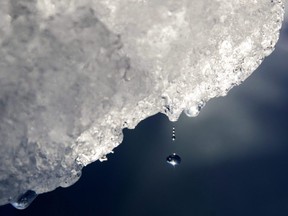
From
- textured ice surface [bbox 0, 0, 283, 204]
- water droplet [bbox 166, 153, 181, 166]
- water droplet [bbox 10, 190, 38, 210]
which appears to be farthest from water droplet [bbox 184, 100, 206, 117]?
water droplet [bbox 10, 190, 38, 210]

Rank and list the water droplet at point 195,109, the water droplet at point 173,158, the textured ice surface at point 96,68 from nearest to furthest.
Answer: the textured ice surface at point 96,68, the water droplet at point 195,109, the water droplet at point 173,158

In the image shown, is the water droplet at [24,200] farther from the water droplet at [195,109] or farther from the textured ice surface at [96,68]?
the water droplet at [195,109]

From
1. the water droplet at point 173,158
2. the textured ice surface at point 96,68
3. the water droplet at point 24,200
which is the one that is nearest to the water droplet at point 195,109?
the textured ice surface at point 96,68

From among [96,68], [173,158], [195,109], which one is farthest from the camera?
[173,158]

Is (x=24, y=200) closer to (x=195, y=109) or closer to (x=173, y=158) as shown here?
(x=173, y=158)

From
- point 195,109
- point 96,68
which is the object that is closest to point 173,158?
point 195,109

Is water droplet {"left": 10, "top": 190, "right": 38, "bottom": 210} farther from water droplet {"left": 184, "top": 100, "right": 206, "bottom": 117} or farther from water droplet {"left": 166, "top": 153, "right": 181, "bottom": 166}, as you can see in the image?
water droplet {"left": 184, "top": 100, "right": 206, "bottom": 117}
